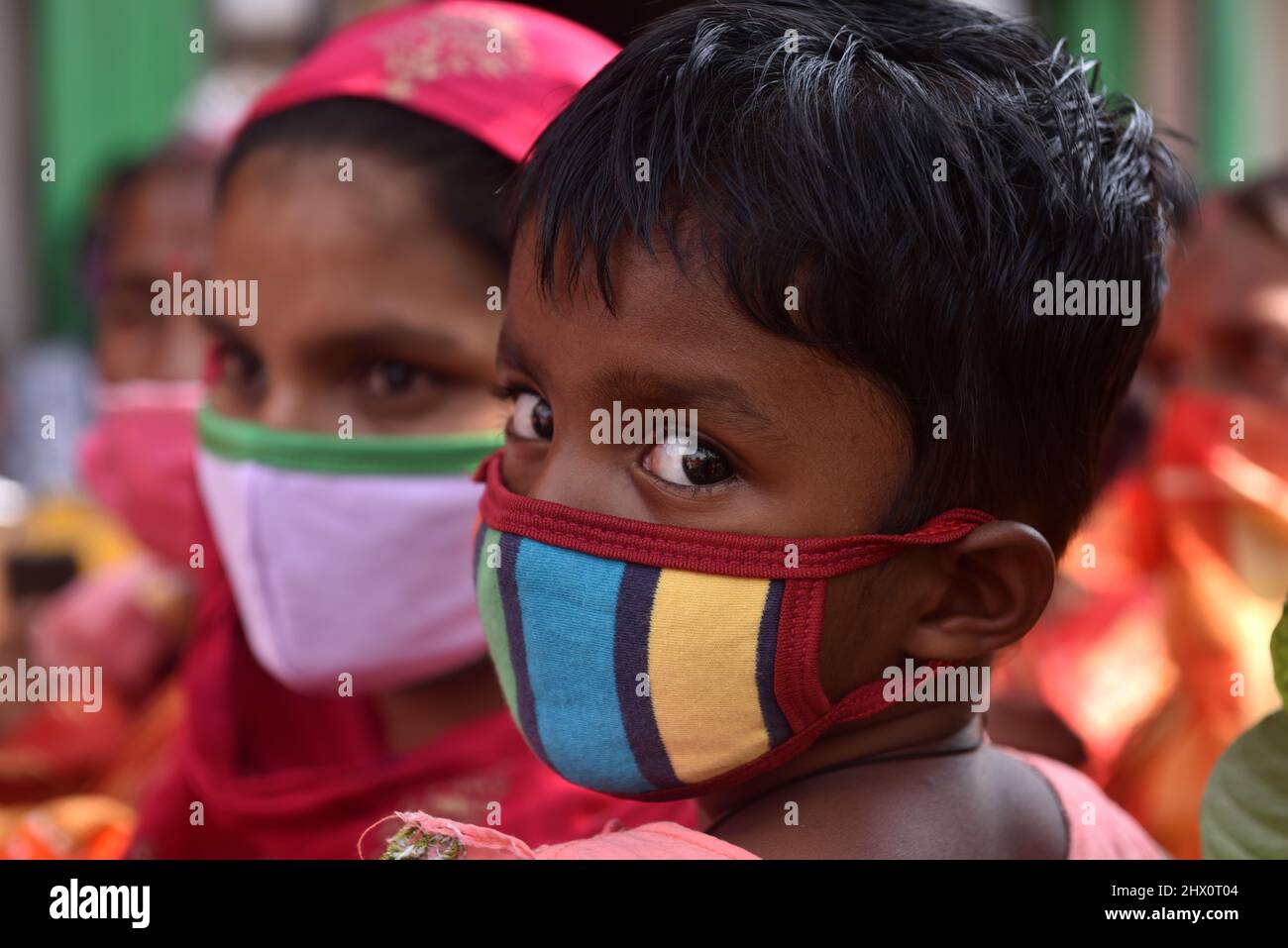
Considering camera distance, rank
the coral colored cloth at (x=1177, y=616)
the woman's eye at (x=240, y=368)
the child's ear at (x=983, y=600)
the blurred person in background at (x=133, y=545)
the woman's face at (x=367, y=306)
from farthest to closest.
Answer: the blurred person in background at (x=133, y=545) < the coral colored cloth at (x=1177, y=616) < the woman's eye at (x=240, y=368) < the woman's face at (x=367, y=306) < the child's ear at (x=983, y=600)

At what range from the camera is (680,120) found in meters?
1.00

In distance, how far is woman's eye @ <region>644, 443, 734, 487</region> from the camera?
998 mm

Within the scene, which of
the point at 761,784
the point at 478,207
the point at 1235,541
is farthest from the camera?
the point at 1235,541

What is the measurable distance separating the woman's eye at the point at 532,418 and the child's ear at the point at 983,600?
331 millimetres

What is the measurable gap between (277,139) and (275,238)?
17 centimetres

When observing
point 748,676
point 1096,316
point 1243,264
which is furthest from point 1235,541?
point 748,676

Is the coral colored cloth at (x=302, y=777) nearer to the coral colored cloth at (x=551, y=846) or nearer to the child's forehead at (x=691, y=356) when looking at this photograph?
the coral colored cloth at (x=551, y=846)

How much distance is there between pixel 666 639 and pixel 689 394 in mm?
183

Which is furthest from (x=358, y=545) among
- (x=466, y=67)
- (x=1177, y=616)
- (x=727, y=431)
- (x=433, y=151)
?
(x=1177, y=616)

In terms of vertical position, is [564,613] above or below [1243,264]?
below

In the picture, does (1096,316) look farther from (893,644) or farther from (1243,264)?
(1243,264)

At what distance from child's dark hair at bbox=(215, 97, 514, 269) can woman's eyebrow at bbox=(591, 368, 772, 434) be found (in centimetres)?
56

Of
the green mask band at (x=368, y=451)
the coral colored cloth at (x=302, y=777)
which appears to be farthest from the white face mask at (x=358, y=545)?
the coral colored cloth at (x=302, y=777)

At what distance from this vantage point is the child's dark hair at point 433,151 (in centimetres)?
154
